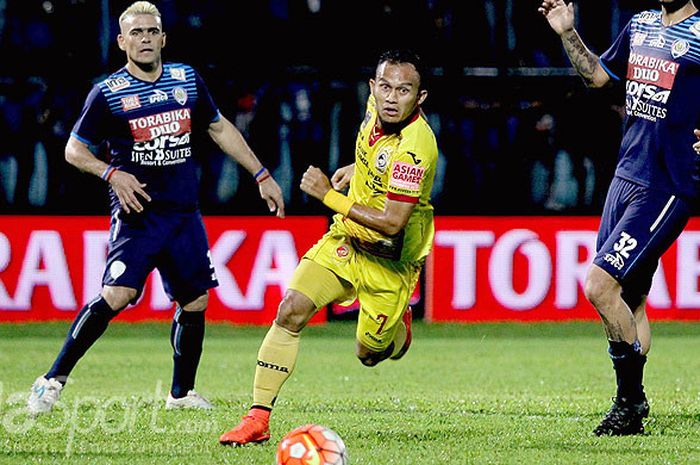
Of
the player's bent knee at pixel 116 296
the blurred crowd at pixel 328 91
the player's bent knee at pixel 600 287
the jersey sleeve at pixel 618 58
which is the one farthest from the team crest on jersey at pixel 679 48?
the blurred crowd at pixel 328 91

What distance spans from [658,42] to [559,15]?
47cm

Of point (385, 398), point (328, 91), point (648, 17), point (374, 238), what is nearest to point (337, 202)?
point (374, 238)

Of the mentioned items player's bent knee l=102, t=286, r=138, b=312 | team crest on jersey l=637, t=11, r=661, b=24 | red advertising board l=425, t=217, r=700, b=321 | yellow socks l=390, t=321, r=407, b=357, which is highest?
team crest on jersey l=637, t=11, r=661, b=24

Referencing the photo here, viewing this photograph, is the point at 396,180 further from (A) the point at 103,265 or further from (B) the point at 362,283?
(A) the point at 103,265

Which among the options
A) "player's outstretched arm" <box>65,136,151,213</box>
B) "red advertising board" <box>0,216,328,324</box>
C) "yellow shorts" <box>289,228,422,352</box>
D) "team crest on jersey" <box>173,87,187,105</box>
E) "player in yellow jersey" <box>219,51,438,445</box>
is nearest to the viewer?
"player in yellow jersey" <box>219,51,438,445</box>

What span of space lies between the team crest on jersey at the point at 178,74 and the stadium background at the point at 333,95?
5501 mm

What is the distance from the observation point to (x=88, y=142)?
7562mm

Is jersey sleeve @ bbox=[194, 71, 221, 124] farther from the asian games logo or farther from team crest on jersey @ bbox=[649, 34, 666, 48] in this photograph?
team crest on jersey @ bbox=[649, 34, 666, 48]

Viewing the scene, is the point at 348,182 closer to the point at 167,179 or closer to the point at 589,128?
the point at 167,179

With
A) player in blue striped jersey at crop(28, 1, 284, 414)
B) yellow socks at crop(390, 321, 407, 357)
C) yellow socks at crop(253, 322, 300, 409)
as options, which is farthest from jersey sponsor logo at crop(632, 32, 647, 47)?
yellow socks at crop(253, 322, 300, 409)

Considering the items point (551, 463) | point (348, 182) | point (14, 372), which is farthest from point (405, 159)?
point (14, 372)

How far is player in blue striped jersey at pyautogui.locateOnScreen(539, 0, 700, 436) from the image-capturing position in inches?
260

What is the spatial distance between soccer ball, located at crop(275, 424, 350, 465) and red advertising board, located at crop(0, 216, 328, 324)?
7.04m

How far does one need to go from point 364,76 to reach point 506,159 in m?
1.60
